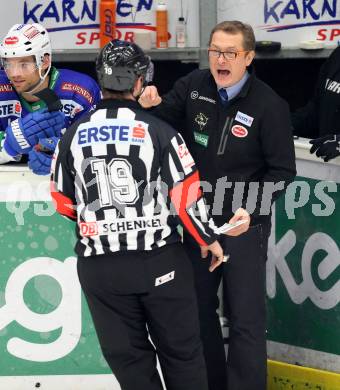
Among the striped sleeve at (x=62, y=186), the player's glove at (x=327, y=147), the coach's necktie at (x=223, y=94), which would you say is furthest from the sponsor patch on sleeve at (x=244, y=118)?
the striped sleeve at (x=62, y=186)

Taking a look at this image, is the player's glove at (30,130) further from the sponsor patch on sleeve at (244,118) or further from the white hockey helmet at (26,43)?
the sponsor patch on sleeve at (244,118)

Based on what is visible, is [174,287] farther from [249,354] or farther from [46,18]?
[46,18]

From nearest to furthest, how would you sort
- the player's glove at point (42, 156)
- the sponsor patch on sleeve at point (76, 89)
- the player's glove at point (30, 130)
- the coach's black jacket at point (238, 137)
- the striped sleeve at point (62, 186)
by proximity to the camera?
the striped sleeve at point (62, 186) → the coach's black jacket at point (238, 137) → the player's glove at point (42, 156) → the player's glove at point (30, 130) → the sponsor patch on sleeve at point (76, 89)

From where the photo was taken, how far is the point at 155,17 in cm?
788

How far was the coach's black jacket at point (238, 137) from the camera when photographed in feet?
14.0

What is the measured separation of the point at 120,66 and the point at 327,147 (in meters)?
1.07

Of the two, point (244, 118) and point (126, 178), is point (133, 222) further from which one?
point (244, 118)

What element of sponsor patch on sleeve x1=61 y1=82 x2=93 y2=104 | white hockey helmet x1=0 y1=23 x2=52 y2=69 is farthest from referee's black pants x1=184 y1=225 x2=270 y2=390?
white hockey helmet x1=0 y1=23 x2=52 y2=69

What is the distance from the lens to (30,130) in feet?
15.9

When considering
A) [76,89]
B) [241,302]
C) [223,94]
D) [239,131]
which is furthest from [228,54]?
[76,89]

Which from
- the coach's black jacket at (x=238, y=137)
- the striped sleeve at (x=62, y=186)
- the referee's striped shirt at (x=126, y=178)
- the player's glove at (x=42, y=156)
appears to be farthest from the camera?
the player's glove at (x=42, y=156)

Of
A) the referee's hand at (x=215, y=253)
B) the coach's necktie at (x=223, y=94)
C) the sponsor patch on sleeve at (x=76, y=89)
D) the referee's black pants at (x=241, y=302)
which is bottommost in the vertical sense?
the referee's black pants at (x=241, y=302)

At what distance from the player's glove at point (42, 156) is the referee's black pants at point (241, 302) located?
780 millimetres

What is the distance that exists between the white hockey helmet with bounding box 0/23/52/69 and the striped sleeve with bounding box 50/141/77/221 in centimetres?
125
